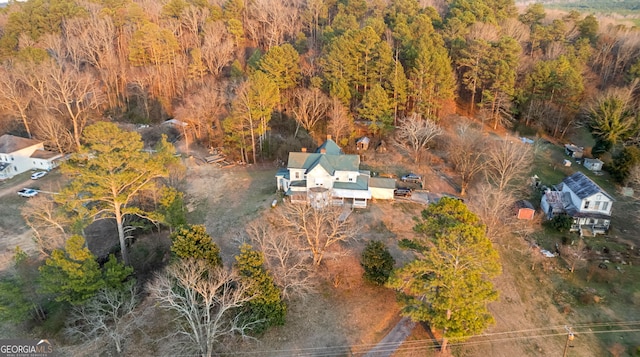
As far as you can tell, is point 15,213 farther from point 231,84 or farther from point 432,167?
point 432,167

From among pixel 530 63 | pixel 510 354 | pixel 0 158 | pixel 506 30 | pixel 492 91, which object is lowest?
pixel 510 354

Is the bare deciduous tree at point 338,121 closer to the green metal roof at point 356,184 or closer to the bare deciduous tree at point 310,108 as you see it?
the bare deciduous tree at point 310,108

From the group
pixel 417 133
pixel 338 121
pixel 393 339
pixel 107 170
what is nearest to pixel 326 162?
pixel 338 121

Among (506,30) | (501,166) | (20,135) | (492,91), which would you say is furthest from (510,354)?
(20,135)

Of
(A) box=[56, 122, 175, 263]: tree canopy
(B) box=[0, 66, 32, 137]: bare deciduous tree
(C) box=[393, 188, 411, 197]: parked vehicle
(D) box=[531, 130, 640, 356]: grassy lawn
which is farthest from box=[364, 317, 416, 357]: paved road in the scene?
(B) box=[0, 66, 32, 137]: bare deciduous tree

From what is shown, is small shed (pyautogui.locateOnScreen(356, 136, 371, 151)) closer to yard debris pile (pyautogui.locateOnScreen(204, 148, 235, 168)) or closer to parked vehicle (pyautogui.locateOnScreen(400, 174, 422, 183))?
parked vehicle (pyautogui.locateOnScreen(400, 174, 422, 183))

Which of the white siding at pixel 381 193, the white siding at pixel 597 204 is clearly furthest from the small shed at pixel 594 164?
the white siding at pixel 381 193
